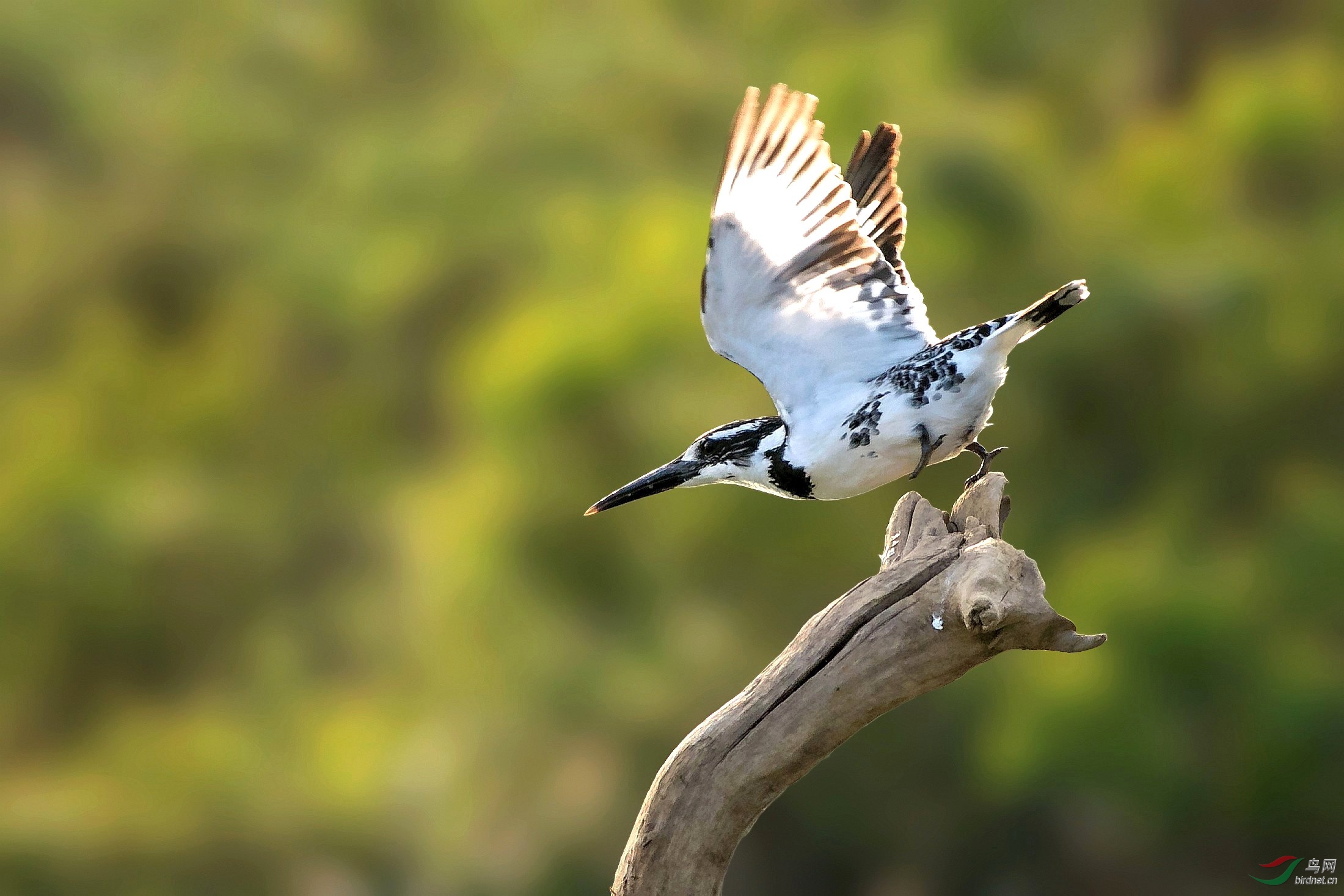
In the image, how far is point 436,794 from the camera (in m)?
3.41

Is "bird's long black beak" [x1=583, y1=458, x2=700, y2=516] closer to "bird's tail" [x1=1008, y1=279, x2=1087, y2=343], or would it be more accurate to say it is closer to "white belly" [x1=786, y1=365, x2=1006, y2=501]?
"white belly" [x1=786, y1=365, x2=1006, y2=501]

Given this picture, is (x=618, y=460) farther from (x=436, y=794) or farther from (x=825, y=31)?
(x=825, y=31)

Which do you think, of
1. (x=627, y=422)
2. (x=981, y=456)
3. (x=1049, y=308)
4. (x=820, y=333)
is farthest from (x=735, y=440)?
(x=627, y=422)

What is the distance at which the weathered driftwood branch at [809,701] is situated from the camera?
142 cm

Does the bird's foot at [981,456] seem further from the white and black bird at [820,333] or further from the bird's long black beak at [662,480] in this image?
the bird's long black beak at [662,480]

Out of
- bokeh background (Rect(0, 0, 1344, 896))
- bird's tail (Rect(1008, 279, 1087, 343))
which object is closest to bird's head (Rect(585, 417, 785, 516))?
bird's tail (Rect(1008, 279, 1087, 343))

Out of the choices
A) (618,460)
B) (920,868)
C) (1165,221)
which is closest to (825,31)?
(1165,221)

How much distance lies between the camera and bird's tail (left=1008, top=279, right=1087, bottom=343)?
1451 millimetres

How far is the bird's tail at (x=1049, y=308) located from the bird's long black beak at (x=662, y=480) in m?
0.46

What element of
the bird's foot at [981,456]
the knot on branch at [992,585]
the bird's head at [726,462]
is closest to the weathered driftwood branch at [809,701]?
the knot on branch at [992,585]
